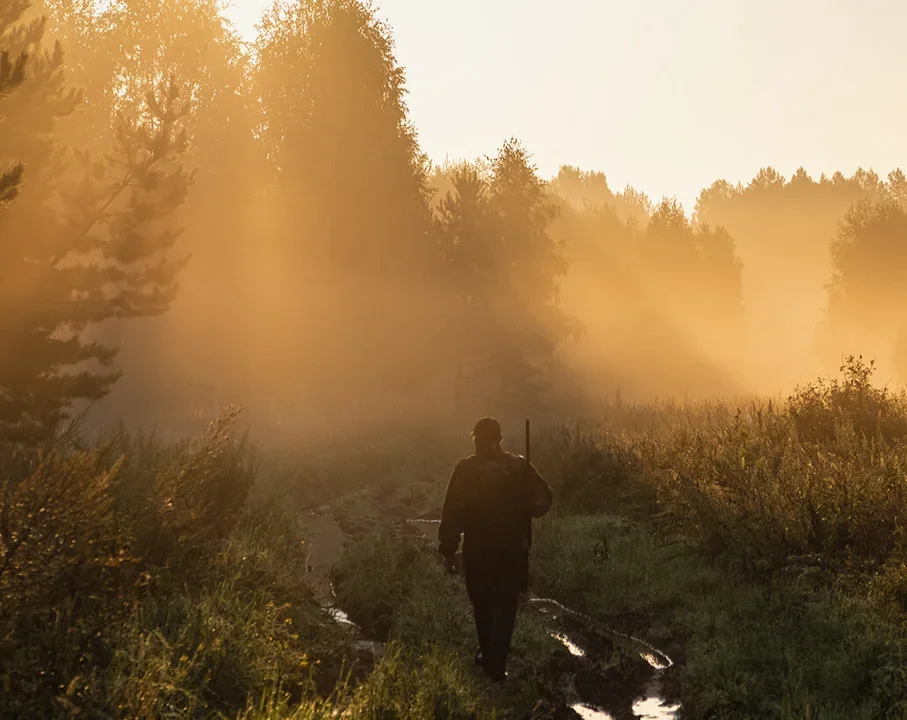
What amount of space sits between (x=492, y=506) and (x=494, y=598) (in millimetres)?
893

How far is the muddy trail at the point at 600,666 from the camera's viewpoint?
756cm

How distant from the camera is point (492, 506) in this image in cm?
810

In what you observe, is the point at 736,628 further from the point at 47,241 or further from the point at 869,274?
the point at 869,274

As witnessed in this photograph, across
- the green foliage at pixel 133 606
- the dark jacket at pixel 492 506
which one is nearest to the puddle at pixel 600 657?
the dark jacket at pixel 492 506

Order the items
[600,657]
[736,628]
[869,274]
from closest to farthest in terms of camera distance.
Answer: [736,628] → [600,657] → [869,274]

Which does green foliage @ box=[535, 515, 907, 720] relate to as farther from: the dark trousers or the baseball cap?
the baseball cap

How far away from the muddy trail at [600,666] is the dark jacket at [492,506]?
1376mm

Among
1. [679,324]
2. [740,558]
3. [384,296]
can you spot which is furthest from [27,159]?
[679,324]

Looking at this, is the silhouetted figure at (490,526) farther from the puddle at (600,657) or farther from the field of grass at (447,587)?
the puddle at (600,657)

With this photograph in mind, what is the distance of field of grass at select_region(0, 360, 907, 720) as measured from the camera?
19.0 ft

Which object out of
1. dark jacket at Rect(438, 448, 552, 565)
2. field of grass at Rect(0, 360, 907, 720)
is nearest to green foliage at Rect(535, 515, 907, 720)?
field of grass at Rect(0, 360, 907, 720)

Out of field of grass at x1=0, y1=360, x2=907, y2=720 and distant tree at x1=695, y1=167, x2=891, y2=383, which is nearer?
field of grass at x1=0, y1=360, x2=907, y2=720

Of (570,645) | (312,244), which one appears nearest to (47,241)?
(570,645)

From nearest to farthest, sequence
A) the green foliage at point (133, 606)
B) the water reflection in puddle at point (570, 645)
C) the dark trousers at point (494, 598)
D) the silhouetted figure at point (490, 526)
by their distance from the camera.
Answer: the green foliage at point (133, 606)
the dark trousers at point (494, 598)
the silhouetted figure at point (490, 526)
the water reflection in puddle at point (570, 645)
